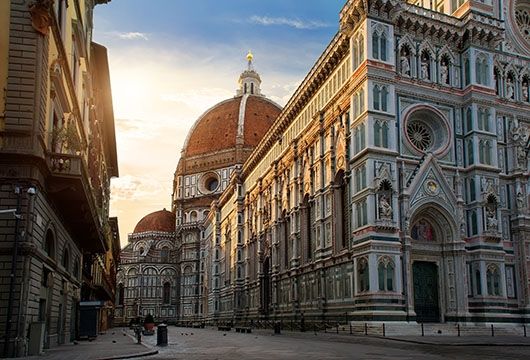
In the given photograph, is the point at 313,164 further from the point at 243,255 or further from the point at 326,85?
the point at 243,255

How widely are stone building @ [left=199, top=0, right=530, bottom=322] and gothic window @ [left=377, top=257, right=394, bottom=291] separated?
65mm

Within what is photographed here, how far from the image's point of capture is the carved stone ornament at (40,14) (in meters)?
21.8

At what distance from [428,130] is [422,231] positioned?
715 centimetres

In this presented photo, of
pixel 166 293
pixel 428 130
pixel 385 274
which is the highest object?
pixel 428 130

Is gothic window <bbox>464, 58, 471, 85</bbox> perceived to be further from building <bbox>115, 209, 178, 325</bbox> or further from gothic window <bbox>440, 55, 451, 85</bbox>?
building <bbox>115, 209, 178, 325</bbox>

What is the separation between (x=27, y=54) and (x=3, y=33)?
3.68 feet

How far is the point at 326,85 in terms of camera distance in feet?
165

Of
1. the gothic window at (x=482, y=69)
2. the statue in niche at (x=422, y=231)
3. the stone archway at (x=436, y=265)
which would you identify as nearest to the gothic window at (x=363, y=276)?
the stone archway at (x=436, y=265)

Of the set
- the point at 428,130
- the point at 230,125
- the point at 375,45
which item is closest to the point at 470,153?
the point at 428,130

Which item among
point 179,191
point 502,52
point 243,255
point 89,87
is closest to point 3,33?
point 89,87

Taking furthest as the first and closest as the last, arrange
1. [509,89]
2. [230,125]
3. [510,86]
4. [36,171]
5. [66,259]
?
[230,125] < [510,86] < [509,89] < [66,259] < [36,171]

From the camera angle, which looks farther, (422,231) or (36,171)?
(422,231)

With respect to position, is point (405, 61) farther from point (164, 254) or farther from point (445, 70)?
point (164, 254)

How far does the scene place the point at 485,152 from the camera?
43.8m
